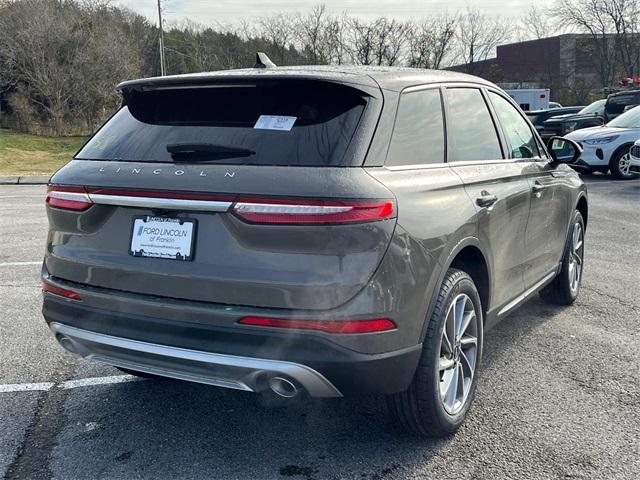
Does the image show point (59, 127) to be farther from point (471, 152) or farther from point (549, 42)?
point (549, 42)

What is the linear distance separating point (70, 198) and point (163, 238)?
568 mm

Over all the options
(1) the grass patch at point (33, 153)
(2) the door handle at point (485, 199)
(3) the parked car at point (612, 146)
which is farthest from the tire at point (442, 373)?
(1) the grass patch at point (33, 153)

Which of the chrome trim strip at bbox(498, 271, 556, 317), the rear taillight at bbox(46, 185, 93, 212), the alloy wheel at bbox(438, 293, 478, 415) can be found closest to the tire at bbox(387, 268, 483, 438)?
the alloy wheel at bbox(438, 293, 478, 415)

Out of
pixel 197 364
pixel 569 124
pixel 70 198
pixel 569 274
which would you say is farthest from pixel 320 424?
pixel 569 124

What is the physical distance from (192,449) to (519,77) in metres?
49.8

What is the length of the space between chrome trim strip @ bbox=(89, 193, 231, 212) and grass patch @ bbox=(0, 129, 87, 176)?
16139 millimetres

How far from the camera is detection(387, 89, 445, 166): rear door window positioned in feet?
9.30

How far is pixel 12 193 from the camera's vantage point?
13523 millimetres

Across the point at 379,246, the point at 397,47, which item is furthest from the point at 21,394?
the point at 397,47

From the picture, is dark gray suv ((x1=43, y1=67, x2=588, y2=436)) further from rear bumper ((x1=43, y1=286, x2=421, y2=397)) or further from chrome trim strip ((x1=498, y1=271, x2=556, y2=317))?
chrome trim strip ((x1=498, y1=271, x2=556, y2=317))

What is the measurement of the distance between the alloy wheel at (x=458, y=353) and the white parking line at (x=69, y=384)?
1841 millimetres

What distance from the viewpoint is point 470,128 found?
363 centimetres

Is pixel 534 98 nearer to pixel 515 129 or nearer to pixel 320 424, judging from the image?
pixel 515 129

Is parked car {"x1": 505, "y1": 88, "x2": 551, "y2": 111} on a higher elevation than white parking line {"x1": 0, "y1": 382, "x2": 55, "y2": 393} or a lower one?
higher
